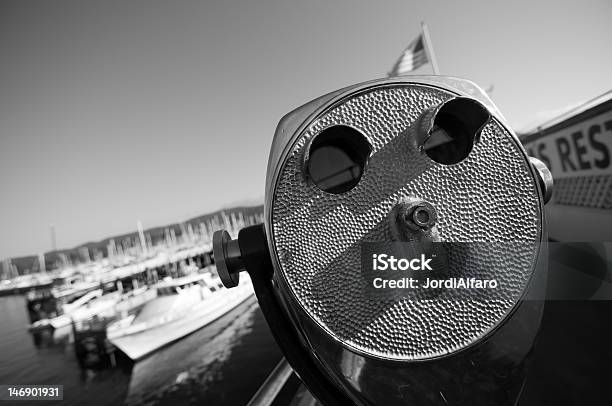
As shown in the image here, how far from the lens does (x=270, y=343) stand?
31.0 feet

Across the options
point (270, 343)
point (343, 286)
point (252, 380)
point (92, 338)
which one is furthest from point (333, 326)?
point (92, 338)

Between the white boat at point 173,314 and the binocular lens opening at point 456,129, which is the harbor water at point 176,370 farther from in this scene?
the binocular lens opening at point 456,129

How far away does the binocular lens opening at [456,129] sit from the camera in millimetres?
429

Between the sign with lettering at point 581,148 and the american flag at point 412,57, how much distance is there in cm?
286

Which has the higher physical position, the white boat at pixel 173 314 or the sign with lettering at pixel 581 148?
the sign with lettering at pixel 581 148

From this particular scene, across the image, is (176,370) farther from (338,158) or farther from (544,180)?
(544,180)

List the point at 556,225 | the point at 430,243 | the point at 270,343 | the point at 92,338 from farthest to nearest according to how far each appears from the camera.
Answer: the point at 92,338, the point at 270,343, the point at 556,225, the point at 430,243

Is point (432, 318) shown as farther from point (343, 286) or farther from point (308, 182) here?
point (308, 182)

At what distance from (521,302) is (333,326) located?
0.91 ft

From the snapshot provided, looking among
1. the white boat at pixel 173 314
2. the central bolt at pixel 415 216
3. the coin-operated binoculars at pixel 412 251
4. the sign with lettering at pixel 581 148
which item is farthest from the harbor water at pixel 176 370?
the central bolt at pixel 415 216

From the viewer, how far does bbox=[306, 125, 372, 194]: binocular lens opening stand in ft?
1.48

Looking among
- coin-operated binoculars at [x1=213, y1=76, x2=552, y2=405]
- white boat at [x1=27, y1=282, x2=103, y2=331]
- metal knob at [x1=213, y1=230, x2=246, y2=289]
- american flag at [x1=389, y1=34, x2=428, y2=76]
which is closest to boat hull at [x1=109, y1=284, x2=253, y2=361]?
white boat at [x1=27, y1=282, x2=103, y2=331]

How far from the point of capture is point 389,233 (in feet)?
1.43

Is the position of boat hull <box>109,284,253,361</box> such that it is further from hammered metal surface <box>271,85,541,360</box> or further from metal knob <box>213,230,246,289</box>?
hammered metal surface <box>271,85,541,360</box>
